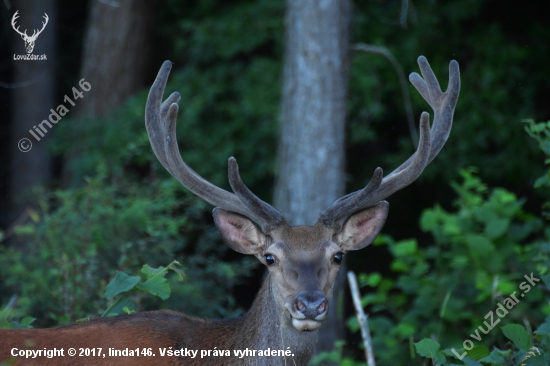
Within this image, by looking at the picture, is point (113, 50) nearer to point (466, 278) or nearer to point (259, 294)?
point (466, 278)

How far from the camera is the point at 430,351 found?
14.8ft

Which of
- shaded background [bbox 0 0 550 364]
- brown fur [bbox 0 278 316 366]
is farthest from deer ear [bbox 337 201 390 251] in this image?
shaded background [bbox 0 0 550 364]

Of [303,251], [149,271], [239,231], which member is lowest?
[303,251]

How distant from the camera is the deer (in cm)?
423

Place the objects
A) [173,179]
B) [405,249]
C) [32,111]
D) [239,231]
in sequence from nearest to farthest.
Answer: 1. [239,231]
2. [405,249]
3. [173,179]
4. [32,111]

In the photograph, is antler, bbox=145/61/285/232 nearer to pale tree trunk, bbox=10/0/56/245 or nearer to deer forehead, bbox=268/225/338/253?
deer forehead, bbox=268/225/338/253

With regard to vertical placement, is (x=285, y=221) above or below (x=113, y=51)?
below

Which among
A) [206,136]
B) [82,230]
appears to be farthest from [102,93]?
[82,230]

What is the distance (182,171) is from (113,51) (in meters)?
7.60

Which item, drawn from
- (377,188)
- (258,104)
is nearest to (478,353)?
(377,188)

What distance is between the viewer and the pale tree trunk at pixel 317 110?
27.5 ft

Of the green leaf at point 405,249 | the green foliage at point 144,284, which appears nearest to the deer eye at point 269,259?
the green foliage at point 144,284

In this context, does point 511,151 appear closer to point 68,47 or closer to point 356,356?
point 356,356

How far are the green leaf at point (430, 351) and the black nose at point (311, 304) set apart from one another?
73 cm
